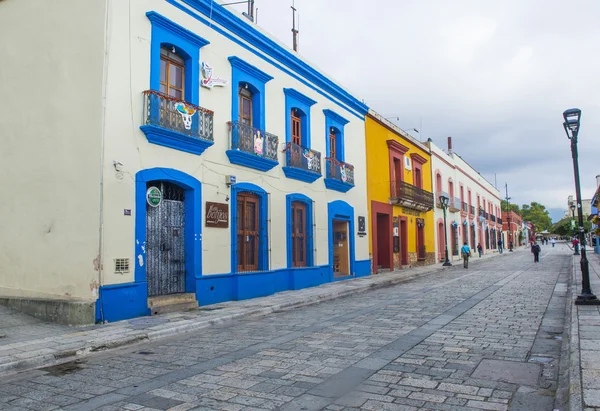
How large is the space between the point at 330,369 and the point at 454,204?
96.3 feet

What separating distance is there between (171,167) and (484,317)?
6.98 meters

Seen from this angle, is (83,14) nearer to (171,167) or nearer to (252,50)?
(171,167)

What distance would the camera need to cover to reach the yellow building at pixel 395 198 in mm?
20406

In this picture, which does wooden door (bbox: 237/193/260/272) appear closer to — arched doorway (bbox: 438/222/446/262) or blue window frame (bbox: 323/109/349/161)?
blue window frame (bbox: 323/109/349/161)

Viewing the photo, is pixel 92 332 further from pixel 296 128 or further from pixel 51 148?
pixel 296 128

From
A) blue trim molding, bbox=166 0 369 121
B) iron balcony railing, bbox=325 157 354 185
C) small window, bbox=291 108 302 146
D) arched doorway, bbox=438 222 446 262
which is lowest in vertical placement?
arched doorway, bbox=438 222 446 262

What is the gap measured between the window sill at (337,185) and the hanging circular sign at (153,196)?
7644mm

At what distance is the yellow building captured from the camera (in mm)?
20406

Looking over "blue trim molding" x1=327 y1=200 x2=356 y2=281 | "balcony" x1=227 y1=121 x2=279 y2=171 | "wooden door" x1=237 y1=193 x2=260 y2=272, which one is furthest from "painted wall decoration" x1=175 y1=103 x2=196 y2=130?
"blue trim molding" x1=327 y1=200 x2=356 y2=281

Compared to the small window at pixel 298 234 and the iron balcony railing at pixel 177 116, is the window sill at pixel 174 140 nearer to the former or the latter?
the iron balcony railing at pixel 177 116

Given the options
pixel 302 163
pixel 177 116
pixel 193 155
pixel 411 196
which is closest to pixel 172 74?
pixel 177 116

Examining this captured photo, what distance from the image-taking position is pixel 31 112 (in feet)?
31.6

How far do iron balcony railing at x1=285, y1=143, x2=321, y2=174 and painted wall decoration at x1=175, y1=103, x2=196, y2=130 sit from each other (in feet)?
14.0

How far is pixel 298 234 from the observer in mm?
→ 14938
